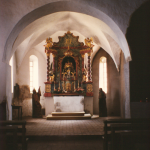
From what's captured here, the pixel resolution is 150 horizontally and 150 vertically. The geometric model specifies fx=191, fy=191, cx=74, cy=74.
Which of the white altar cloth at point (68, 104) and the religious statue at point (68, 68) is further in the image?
the religious statue at point (68, 68)

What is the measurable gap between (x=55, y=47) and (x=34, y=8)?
20.3 feet

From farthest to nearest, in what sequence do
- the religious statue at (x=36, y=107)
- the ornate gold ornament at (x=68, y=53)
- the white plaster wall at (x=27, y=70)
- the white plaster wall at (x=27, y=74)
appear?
the white plaster wall at (x=27, y=70), the white plaster wall at (x=27, y=74), the ornate gold ornament at (x=68, y=53), the religious statue at (x=36, y=107)

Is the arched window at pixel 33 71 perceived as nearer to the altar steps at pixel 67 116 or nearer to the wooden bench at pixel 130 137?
the altar steps at pixel 67 116

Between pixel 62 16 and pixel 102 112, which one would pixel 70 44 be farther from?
pixel 102 112

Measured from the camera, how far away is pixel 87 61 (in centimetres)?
1338

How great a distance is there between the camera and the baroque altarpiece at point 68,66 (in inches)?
488

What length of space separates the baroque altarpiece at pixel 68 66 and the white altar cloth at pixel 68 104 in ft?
3.62

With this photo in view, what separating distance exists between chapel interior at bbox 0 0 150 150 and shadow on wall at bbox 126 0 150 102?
3 cm

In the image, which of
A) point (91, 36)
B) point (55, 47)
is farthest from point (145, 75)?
point (55, 47)

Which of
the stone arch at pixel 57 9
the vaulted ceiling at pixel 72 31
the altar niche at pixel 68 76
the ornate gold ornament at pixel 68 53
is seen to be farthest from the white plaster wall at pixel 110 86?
the stone arch at pixel 57 9

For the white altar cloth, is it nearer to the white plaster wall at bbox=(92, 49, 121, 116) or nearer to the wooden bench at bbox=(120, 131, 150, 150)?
the white plaster wall at bbox=(92, 49, 121, 116)

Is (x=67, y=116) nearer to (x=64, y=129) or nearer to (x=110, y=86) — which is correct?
(x=64, y=129)

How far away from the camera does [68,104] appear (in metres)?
11.0

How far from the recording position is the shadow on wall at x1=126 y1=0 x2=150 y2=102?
21.8 feet
